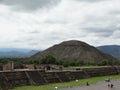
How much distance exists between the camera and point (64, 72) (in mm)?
73438

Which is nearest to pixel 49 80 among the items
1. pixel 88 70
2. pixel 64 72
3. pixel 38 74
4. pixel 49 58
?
pixel 38 74

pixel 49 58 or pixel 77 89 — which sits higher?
pixel 49 58

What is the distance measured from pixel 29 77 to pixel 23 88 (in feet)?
24.5

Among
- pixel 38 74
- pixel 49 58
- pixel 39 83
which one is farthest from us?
pixel 49 58

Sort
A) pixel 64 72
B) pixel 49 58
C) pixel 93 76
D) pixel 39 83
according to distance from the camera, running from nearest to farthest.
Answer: pixel 39 83 < pixel 64 72 < pixel 93 76 < pixel 49 58

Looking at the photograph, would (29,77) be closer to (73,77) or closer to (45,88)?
(45,88)

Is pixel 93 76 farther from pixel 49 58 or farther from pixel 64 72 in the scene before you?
pixel 49 58

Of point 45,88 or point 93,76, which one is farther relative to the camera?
point 93,76

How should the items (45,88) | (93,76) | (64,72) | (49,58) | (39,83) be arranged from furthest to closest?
(49,58) < (93,76) < (64,72) < (39,83) < (45,88)

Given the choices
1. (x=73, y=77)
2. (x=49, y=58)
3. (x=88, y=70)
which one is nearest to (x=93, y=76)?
(x=88, y=70)

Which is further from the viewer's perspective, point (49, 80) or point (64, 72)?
point (64, 72)

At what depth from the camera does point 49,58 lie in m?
126

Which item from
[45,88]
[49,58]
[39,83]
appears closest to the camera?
[45,88]

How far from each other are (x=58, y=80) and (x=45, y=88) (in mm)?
13754
